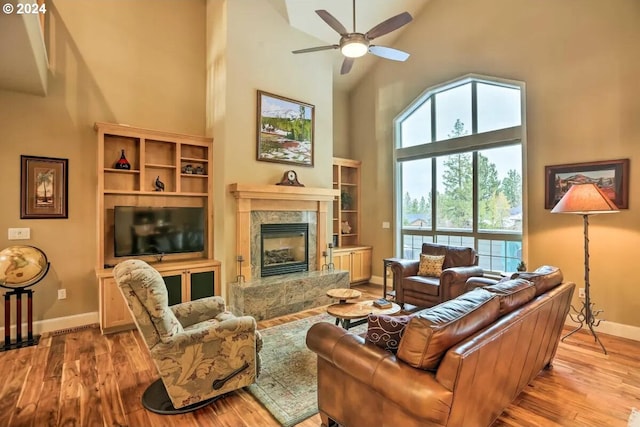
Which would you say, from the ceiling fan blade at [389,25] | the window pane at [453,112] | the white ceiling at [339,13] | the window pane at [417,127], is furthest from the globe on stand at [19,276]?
the window pane at [453,112]

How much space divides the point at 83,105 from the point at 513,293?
5.19 meters

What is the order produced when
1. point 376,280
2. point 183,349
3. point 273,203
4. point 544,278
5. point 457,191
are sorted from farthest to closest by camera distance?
point 376,280 → point 457,191 → point 273,203 → point 544,278 → point 183,349

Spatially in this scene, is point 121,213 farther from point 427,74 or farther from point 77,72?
point 427,74

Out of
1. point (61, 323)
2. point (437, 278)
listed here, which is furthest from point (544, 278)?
point (61, 323)

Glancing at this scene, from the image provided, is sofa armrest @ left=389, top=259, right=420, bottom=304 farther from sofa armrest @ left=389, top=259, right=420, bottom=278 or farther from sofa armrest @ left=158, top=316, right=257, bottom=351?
sofa armrest @ left=158, top=316, right=257, bottom=351

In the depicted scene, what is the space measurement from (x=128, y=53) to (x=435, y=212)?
17.5 ft

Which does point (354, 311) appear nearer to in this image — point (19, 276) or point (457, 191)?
point (457, 191)

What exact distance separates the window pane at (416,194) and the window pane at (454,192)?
0.19 metres

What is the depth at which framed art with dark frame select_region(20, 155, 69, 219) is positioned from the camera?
3.83 m

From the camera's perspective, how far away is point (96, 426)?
2.18 m

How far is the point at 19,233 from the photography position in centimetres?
380

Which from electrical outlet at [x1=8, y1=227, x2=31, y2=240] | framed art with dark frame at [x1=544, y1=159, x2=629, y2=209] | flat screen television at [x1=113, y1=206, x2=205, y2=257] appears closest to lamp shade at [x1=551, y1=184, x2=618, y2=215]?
framed art with dark frame at [x1=544, y1=159, x2=629, y2=209]

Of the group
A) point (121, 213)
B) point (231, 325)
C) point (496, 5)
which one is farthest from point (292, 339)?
point (496, 5)

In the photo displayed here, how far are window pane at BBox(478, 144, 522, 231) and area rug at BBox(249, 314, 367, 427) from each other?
2.70m
